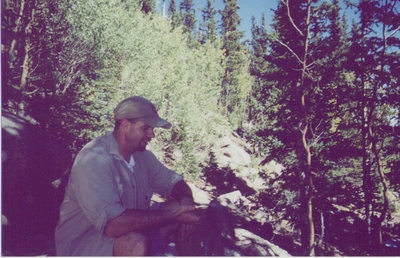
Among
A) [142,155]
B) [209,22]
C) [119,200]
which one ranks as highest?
[209,22]

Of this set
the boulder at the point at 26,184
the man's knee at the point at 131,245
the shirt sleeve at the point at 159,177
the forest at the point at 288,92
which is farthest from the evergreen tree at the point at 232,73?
the man's knee at the point at 131,245

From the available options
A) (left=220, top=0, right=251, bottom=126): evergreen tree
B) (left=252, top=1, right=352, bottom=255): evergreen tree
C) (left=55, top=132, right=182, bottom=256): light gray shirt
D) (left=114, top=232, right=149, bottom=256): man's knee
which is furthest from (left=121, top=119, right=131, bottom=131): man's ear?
(left=220, top=0, right=251, bottom=126): evergreen tree

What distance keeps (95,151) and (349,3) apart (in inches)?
558

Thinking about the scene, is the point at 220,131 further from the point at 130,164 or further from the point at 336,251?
the point at 130,164

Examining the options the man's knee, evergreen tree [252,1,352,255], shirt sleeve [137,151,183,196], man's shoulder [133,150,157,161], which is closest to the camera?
the man's knee

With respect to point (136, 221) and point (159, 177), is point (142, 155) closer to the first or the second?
point (159, 177)

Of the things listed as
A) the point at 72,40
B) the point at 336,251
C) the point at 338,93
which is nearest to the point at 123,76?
the point at 72,40

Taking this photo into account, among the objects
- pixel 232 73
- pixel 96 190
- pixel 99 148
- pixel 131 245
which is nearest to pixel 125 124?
pixel 99 148

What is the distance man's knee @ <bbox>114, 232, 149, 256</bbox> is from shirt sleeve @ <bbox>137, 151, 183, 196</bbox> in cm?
108

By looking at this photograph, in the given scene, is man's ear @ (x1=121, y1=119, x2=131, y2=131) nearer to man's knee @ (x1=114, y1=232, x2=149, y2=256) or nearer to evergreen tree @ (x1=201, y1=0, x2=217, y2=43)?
man's knee @ (x1=114, y1=232, x2=149, y2=256)

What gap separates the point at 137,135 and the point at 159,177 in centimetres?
71

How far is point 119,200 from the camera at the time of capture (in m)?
2.43

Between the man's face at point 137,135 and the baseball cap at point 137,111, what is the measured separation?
0.07 m

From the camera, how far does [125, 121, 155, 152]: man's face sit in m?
2.93
